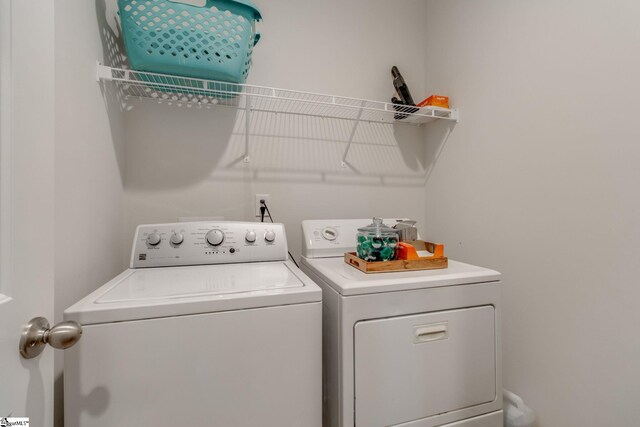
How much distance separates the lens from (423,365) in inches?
36.9

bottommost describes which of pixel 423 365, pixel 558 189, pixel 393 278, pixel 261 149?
pixel 423 365

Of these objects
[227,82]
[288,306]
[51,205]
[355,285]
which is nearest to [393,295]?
[355,285]

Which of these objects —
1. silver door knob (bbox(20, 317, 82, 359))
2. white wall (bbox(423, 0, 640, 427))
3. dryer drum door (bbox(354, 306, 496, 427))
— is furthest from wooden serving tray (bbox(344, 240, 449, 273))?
silver door knob (bbox(20, 317, 82, 359))

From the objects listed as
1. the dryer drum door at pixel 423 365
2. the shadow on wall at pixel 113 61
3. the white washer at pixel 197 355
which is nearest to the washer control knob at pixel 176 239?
the white washer at pixel 197 355

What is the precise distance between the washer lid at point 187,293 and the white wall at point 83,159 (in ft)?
0.48

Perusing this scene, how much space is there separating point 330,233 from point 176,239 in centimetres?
70

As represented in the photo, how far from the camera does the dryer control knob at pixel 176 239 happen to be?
3.78 feet

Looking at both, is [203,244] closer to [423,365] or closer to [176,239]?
[176,239]

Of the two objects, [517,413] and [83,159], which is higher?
[83,159]

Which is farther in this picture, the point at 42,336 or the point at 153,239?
the point at 153,239

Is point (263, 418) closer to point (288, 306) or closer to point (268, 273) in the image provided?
point (288, 306)

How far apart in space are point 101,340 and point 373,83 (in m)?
1.83

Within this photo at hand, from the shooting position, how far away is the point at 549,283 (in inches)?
45.8

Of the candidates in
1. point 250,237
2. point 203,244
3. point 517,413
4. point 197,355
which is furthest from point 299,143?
point 517,413
